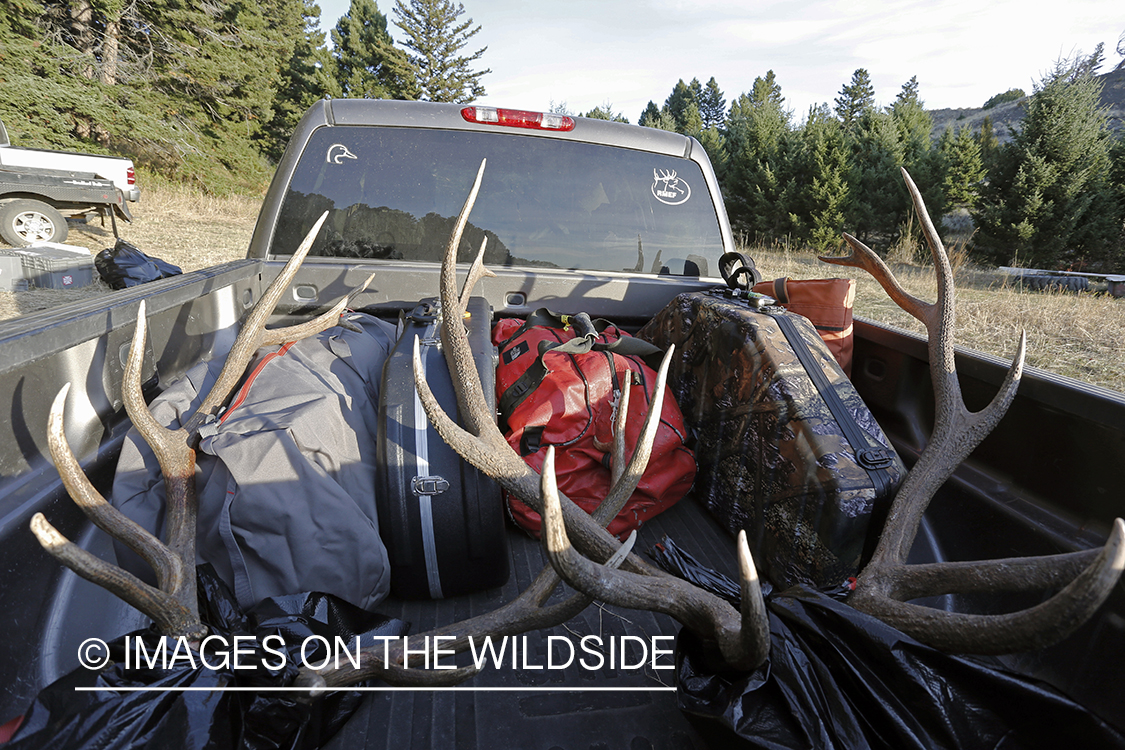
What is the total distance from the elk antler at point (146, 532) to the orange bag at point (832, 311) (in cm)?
221

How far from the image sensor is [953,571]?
50.9 inches

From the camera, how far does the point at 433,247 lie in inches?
113

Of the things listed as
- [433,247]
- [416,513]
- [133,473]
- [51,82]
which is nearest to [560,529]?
[416,513]

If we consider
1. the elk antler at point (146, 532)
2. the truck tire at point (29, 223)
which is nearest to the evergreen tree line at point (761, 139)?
the truck tire at point (29, 223)

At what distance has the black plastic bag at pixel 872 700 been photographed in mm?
1047

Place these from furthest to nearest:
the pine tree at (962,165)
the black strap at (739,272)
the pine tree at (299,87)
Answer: the pine tree at (299,87) → the pine tree at (962,165) → the black strap at (739,272)

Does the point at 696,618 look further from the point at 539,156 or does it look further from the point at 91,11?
the point at 91,11

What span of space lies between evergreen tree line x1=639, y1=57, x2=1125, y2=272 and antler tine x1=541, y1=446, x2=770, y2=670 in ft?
49.8

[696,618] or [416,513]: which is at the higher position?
[696,618]

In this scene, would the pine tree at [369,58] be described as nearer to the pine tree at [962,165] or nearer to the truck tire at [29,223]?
the truck tire at [29,223]

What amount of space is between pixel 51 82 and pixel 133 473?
76.4 ft

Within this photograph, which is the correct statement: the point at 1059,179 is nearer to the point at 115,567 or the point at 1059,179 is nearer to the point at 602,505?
the point at 602,505

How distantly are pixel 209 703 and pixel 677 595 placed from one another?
94cm

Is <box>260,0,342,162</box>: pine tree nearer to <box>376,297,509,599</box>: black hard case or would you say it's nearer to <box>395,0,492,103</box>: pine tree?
<box>395,0,492,103</box>: pine tree
